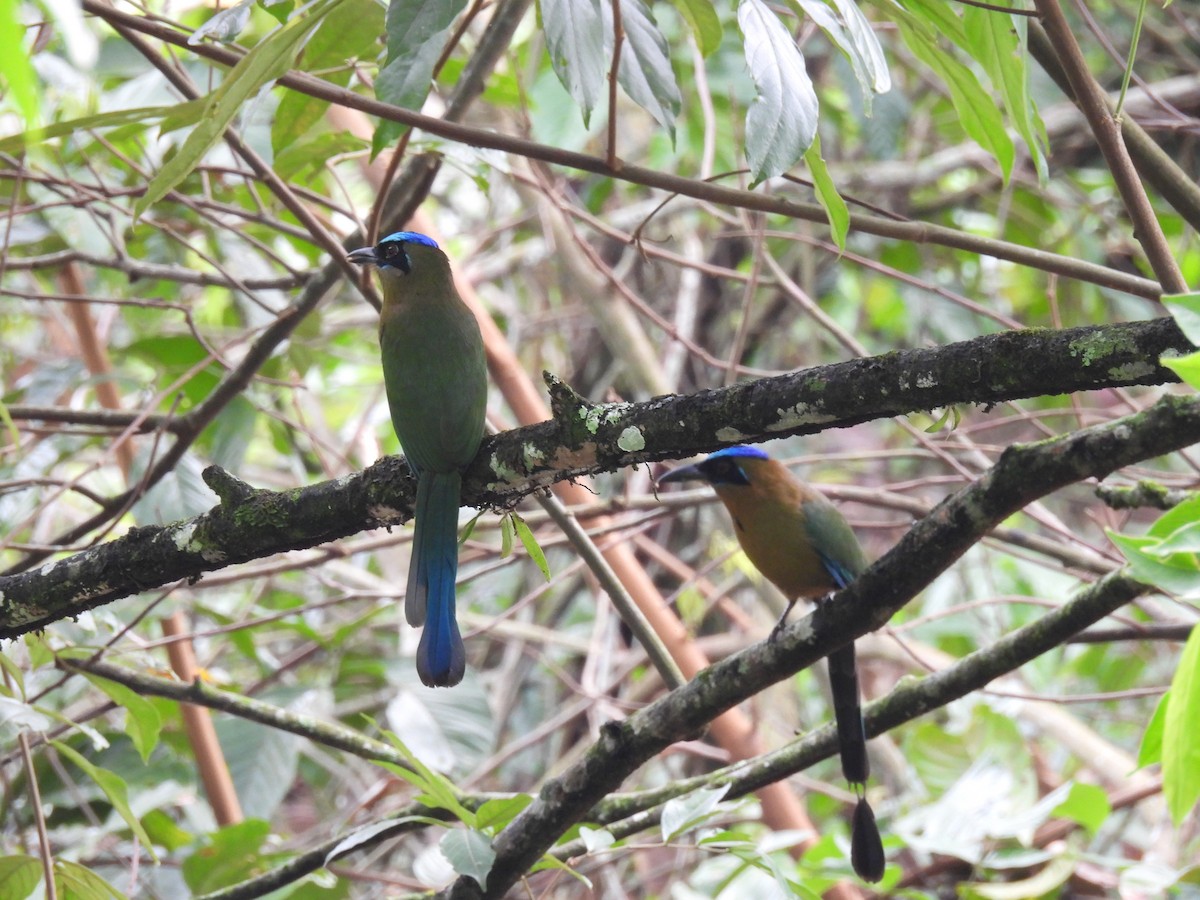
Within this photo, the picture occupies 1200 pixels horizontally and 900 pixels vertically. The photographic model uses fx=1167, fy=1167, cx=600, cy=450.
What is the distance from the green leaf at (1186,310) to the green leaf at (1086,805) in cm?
268

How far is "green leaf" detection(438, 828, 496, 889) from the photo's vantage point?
7.07 ft

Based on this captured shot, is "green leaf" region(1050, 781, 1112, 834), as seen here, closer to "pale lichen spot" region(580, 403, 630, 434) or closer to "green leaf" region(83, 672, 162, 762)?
"pale lichen spot" region(580, 403, 630, 434)

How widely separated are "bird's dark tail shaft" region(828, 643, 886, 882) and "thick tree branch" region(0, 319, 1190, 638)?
100cm

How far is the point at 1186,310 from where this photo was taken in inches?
42.5

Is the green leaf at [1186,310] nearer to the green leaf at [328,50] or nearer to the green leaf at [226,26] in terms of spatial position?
the green leaf at [226,26]

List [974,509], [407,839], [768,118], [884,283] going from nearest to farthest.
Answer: [768,118]
[974,509]
[407,839]
[884,283]

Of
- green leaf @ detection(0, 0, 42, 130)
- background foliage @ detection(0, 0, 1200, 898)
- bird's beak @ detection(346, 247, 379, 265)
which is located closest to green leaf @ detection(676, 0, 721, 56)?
background foliage @ detection(0, 0, 1200, 898)

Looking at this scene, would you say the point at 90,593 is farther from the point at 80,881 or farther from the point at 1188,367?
the point at 1188,367

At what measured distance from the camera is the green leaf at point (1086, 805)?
342cm

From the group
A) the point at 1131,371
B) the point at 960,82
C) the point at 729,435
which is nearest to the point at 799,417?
the point at 729,435

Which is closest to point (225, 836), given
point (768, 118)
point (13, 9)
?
point (768, 118)

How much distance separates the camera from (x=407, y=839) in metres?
5.33

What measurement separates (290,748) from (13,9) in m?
3.46

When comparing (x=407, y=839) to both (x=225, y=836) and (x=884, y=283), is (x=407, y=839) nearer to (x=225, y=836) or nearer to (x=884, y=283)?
(x=225, y=836)
